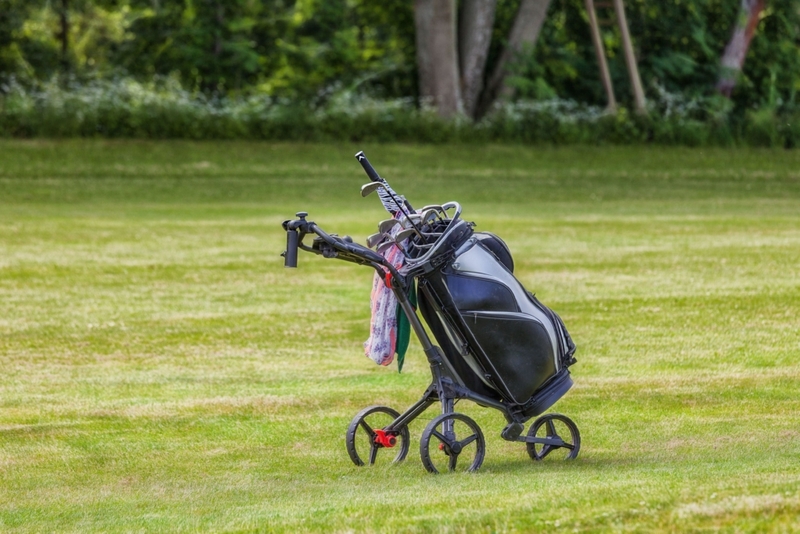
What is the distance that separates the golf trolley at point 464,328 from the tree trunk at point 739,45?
26165 mm

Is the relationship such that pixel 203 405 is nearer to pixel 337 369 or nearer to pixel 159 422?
pixel 159 422

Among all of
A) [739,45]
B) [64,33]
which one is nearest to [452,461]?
[739,45]

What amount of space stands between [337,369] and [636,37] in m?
25.1

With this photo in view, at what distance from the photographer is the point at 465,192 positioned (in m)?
23.2

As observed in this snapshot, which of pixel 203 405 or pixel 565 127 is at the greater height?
pixel 565 127

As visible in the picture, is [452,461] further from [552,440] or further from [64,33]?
[64,33]

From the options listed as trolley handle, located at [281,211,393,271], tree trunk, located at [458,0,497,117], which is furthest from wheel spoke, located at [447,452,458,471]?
tree trunk, located at [458,0,497,117]

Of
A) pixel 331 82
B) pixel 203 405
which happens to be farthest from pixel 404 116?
pixel 203 405

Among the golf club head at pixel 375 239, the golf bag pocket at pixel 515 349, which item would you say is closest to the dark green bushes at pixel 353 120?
the golf club head at pixel 375 239

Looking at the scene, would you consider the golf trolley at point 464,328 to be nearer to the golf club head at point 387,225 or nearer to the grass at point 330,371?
the golf club head at point 387,225

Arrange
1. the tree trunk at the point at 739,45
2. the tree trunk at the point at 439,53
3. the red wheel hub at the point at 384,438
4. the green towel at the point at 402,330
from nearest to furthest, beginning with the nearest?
1. the green towel at the point at 402,330
2. the red wheel hub at the point at 384,438
3. the tree trunk at the point at 439,53
4. the tree trunk at the point at 739,45

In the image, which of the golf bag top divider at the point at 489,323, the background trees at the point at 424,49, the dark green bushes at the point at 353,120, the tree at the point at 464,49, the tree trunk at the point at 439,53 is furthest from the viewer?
the background trees at the point at 424,49

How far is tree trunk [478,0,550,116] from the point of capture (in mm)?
29969

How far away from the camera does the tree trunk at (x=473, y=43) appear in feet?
96.2
